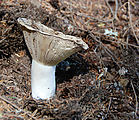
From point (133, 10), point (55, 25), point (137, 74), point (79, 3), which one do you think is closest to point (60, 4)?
point (79, 3)

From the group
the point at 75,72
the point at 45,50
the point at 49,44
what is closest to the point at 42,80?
the point at 45,50

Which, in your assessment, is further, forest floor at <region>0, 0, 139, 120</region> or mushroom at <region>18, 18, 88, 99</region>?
forest floor at <region>0, 0, 139, 120</region>

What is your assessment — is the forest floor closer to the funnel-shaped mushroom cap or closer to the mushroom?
the mushroom

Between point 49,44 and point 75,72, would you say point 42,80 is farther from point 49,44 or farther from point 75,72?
point 75,72

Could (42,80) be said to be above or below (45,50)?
below

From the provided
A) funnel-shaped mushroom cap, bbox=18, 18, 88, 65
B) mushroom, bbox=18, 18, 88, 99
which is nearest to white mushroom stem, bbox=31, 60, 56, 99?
mushroom, bbox=18, 18, 88, 99

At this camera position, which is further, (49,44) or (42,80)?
(42,80)
